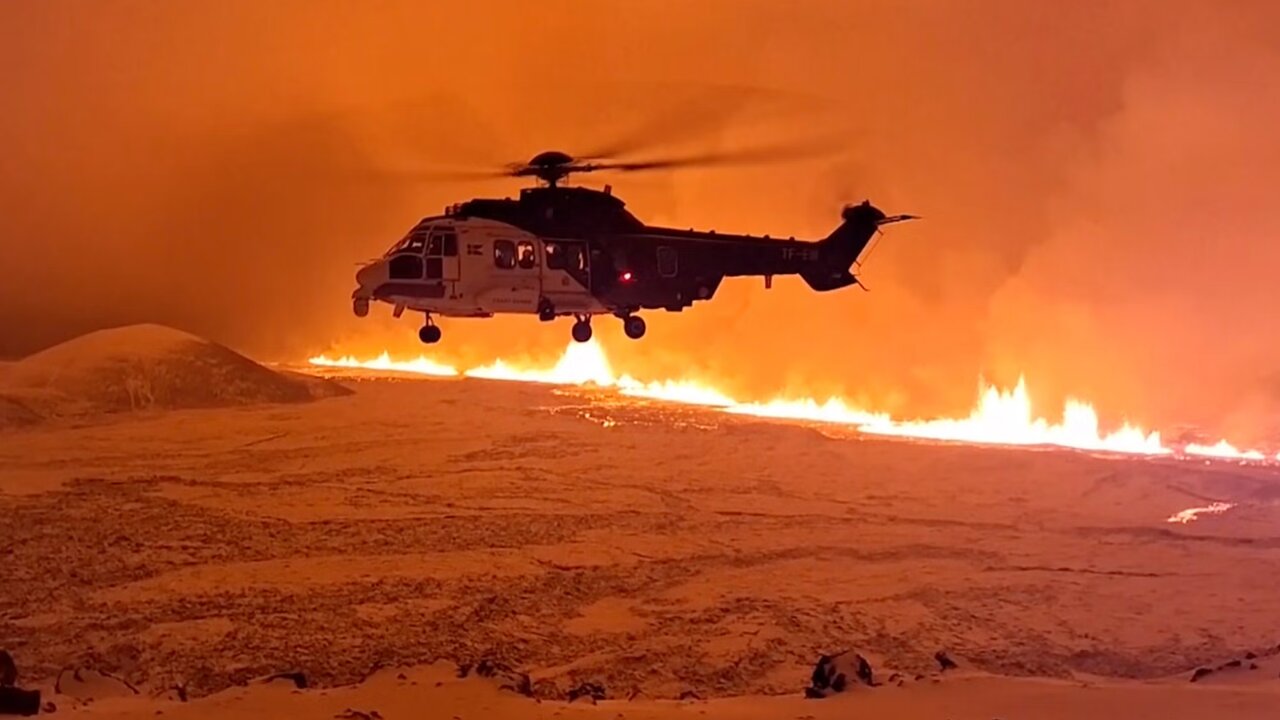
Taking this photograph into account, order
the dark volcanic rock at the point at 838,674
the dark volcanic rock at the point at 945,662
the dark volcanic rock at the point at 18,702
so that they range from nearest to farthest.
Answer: the dark volcanic rock at the point at 18,702, the dark volcanic rock at the point at 838,674, the dark volcanic rock at the point at 945,662

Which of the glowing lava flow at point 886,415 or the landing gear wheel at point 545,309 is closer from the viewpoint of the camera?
the landing gear wheel at point 545,309

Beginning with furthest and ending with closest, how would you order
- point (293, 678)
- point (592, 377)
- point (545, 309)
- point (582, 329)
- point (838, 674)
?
point (592, 377), point (582, 329), point (545, 309), point (838, 674), point (293, 678)

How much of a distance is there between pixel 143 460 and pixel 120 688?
184 inches

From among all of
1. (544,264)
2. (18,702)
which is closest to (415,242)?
(544,264)

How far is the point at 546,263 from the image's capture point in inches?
331

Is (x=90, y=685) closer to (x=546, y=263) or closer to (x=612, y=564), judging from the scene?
(x=546, y=263)

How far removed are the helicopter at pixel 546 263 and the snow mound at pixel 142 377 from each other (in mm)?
6580

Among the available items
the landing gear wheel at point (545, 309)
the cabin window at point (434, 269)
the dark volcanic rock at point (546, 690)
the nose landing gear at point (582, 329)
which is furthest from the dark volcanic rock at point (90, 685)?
the nose landing gear at point (582, 329)

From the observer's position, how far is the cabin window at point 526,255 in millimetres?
8398

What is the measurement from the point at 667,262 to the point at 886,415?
10.2 meters

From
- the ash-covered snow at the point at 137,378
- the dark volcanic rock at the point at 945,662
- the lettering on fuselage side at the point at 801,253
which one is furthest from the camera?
the ash-covered snow at the point at 137,378

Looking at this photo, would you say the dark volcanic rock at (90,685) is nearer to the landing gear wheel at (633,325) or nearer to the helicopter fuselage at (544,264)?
the helicopter fuselage at (544,264)

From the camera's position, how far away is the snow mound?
1319 cm

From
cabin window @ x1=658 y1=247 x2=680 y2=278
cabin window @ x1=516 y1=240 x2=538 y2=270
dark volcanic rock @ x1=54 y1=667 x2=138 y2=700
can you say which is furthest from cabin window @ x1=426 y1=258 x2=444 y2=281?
dark volcanic rock @ x1=54 y1=667 x2=138 y2=700
